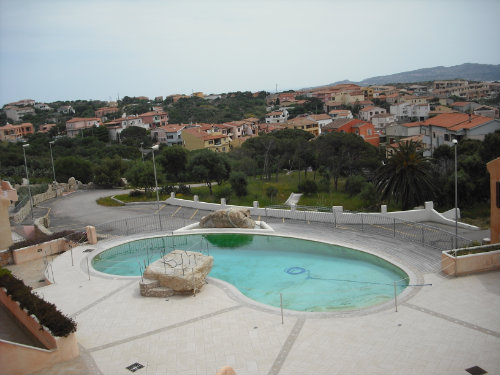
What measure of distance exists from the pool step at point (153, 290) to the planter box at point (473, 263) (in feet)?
37.6

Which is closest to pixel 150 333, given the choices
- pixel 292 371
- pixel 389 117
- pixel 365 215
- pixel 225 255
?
pixel 292 371

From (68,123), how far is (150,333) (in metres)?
110

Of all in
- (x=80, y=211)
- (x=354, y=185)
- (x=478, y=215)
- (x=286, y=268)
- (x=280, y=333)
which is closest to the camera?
(x=280, y=333)

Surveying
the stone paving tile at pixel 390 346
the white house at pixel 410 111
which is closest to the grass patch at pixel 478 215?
the stone paving tile at pixel 390 346

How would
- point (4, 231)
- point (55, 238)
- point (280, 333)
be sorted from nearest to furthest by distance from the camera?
point (280, 333), point (4, 231), point (55, 238)

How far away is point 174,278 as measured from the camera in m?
18.7

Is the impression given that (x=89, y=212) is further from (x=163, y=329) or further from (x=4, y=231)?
(x=163, y=329)

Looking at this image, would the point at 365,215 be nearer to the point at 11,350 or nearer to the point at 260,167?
the point at 11,350

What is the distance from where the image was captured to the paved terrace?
12.8 meters

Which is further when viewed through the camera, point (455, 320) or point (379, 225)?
point (379, 225)

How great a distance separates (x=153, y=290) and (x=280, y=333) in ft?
20.8

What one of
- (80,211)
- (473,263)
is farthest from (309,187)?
(473,263)

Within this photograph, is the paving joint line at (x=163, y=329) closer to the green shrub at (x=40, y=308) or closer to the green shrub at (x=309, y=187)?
the green shrub at (x=40, y=308)

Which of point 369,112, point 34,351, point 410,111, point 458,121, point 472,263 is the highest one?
point 369,112
